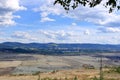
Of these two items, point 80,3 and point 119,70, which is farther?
point 119,70

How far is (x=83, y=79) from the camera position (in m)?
42.9

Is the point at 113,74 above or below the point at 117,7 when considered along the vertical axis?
below

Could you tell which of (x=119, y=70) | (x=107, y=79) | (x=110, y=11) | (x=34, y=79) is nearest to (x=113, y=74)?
(x=119, y=70)

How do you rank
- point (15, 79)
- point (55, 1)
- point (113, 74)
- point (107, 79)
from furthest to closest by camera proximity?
point (15, 79) → point (113, 74) → point (107, 79) → point (55, 1)

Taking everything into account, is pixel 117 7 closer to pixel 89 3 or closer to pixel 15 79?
pixel 89 3

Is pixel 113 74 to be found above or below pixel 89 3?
below

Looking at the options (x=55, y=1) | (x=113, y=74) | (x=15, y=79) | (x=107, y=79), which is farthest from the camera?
(x=15, y=79)

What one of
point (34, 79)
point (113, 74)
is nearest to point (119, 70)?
→ point (113, 74)

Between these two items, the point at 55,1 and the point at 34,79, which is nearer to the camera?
the point at 55,1

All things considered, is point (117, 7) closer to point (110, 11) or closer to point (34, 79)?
point (110, 11)

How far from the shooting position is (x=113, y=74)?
4581cm

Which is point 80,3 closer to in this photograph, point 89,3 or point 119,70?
point 89,3

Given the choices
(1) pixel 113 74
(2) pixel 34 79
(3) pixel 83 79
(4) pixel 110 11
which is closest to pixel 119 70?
(1) pixel 113 74

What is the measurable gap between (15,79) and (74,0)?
118 feet
